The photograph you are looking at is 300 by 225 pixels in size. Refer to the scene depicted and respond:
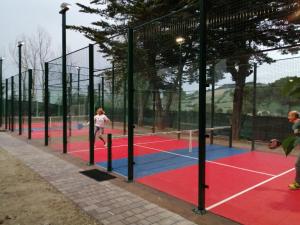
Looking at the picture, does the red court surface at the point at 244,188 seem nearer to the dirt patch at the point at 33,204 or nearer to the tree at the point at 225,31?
the dirt patch at the point at 33,204

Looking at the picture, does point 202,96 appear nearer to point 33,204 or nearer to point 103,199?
point 103,199

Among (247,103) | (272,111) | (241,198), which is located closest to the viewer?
(241,198)

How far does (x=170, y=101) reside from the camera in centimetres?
1420

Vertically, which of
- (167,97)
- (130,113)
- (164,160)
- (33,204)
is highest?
(167,97)

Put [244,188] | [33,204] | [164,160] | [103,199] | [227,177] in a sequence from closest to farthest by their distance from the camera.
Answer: [33,204]
[103,199]
[244,188]
[227,177]
[164,160]

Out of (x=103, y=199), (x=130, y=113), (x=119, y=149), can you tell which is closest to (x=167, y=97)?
(x=119, y=149)

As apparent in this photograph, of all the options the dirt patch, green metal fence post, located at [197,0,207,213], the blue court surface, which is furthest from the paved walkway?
the blue court surface

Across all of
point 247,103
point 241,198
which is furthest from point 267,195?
point 247,103

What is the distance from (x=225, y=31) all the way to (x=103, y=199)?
4865 millimetres

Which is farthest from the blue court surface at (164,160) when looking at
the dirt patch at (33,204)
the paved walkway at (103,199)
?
the dirt patch at (33,204)

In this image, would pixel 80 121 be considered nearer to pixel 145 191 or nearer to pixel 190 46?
pixel 190 46

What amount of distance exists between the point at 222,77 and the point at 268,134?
286 centimetres

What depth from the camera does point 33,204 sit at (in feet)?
14.8

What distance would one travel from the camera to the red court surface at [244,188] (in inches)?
166
